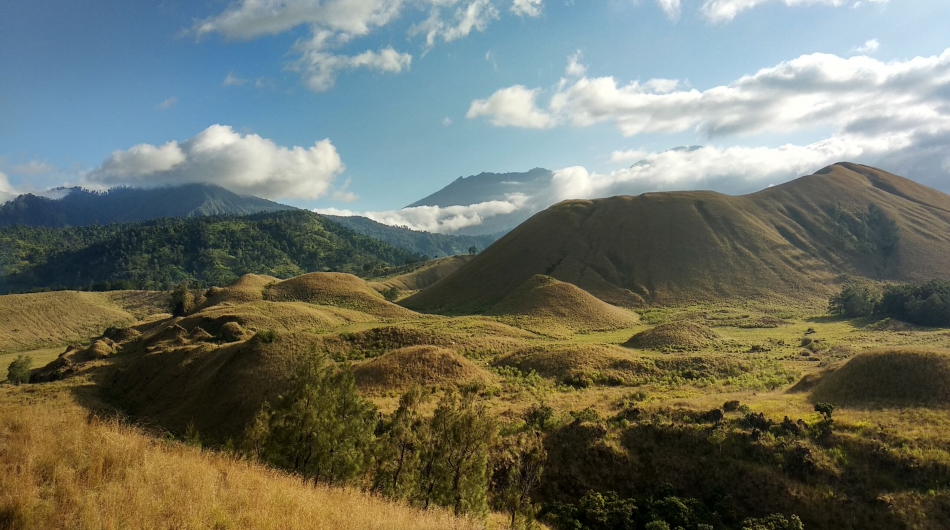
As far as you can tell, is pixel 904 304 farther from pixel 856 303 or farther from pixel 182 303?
pixel 182 303

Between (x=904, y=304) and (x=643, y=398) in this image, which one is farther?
(x=904, y=304)

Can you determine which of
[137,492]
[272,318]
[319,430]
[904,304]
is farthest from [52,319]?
[904,304]

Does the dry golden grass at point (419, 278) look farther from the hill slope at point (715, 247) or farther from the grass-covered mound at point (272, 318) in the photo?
the grass-covered mound at point (272, 318)

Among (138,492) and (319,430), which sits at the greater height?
(138,492)

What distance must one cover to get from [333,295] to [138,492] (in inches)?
2859

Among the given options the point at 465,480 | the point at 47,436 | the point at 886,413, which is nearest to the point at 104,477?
the point at 47,436

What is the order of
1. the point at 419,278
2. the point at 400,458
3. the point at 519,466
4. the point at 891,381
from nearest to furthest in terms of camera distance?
the point at 400,458 → the point at 519,466 → the point at 891,381 → the point at 419,278

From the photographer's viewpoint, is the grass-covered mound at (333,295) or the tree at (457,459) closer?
the tree at (457,459)

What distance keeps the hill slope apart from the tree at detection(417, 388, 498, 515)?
67639 mm

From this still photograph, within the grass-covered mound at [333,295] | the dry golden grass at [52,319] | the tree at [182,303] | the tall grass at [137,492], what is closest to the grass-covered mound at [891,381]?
the tall grass at [137,492]

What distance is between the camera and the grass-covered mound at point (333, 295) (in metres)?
73.9

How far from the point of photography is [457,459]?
48.6 ft

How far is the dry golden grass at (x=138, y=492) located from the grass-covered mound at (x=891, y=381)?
24512 mm

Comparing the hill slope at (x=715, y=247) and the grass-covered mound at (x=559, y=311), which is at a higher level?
the hill slope at (x=715, y=247)
